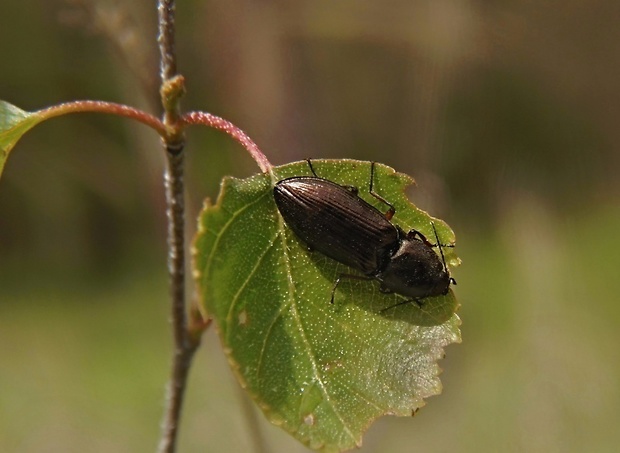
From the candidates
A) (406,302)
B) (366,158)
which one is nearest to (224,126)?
(406,302)

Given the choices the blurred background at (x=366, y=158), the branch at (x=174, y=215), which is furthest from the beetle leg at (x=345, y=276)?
the blurred background at (x=366, y=158)

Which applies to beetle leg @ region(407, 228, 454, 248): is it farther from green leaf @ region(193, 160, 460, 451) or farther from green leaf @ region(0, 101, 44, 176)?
green leaf @ region(0, 101, 44, 176)

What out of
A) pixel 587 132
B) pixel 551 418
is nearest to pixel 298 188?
pixel 551 418

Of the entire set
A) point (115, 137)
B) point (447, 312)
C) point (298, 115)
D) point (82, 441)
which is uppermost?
point (447, 312)

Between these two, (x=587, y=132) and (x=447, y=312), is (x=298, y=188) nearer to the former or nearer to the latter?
(x=447, y=312)

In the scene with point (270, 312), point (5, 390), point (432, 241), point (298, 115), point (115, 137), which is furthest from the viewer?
point (115, 137)

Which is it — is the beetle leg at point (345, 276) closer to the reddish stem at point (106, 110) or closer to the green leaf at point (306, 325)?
the green leaf at point (306, 325)

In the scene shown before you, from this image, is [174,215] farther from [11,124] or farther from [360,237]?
[360,237]
